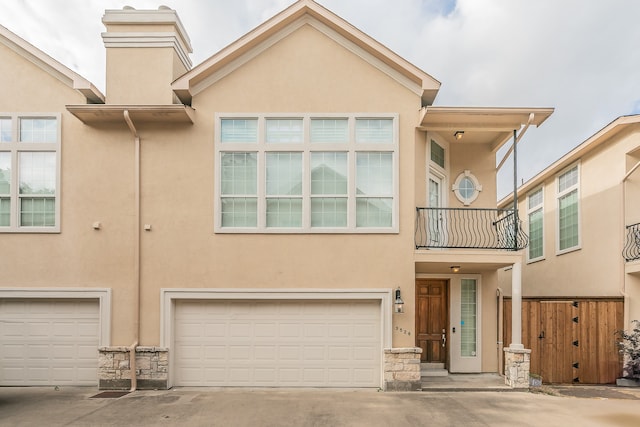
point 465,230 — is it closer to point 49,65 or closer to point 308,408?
point 308,408

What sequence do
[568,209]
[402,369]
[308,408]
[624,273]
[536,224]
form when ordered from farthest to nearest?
[536,224] → [568,209] → [624,273] → [402,369] → [308,408]

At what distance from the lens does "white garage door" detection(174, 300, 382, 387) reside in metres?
9.84

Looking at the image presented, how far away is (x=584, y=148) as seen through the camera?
12352 millimetres

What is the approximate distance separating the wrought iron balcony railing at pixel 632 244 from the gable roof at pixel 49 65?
500 inches

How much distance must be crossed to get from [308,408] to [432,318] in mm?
4197

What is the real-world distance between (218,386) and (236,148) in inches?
203

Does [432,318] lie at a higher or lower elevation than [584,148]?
lower

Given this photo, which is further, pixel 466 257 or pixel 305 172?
pixel 305 172

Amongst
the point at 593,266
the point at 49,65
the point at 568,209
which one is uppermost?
the point at 49,65

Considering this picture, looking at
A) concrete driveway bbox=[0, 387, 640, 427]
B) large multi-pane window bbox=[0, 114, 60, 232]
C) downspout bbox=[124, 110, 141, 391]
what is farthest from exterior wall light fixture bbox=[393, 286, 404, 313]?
large multi-pane window bbox=[0, 114, 60, 232]

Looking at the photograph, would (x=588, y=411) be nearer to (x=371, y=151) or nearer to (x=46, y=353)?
(x=371, y=151)

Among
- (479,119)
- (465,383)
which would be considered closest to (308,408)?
(465,383)

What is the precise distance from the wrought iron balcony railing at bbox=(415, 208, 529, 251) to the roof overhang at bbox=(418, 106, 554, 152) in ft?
5.98

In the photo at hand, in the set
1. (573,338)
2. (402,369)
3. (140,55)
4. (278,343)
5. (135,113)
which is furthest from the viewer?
(573,338)
